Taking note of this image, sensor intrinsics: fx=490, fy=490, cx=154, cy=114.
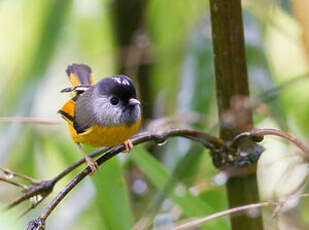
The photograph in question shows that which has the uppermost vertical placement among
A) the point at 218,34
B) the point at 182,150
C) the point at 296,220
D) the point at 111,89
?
the point at 218,34

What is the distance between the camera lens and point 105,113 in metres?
1.71

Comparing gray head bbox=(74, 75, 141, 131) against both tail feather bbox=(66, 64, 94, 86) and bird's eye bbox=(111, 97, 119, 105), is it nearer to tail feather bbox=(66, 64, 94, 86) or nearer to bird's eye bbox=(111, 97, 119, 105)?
bird's eye bbox=(111, 97, 119, 105)

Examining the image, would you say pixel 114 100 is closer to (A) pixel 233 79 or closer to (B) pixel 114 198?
(B) pixel 114 198

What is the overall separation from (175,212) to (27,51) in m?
1.14

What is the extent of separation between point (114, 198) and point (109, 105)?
38 centimetres

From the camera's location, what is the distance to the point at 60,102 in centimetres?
280

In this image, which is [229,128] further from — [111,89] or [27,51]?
[27,51]

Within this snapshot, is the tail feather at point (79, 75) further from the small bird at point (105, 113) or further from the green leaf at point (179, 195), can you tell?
the green leaf at point (179, 195)

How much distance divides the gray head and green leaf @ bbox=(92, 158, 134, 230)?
0.23m

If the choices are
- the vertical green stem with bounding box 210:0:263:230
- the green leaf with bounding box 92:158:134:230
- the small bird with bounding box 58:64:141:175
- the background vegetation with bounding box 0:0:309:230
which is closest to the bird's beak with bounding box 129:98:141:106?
the small bird with bounding box 58:64:141:175

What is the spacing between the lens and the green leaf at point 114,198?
142cm

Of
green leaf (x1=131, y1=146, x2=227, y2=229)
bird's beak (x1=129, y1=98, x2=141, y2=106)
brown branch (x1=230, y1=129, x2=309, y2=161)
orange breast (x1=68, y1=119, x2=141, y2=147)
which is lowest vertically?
green leaf (x1=131, y1=146, x2=227, y2=229)

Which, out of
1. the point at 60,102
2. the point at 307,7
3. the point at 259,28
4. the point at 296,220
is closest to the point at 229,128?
the point at 307,7

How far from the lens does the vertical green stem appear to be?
1.05m
